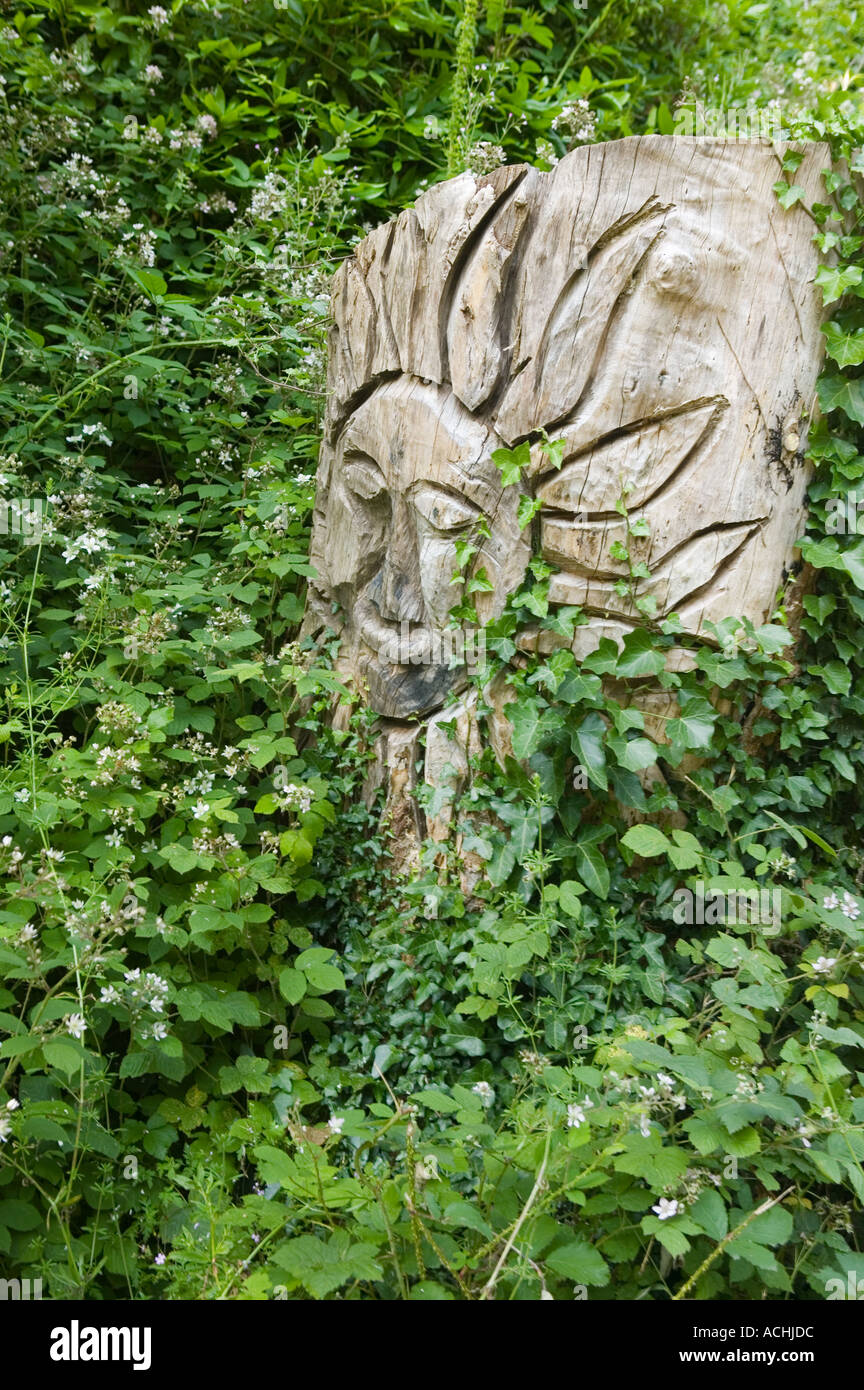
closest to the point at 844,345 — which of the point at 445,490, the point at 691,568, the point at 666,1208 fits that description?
the point at 691,568

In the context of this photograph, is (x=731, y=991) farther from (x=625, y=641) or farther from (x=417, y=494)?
(x=417, y=494)

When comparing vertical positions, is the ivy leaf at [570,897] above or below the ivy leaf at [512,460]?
below

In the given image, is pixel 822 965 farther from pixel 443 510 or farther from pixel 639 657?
pixel 443 510

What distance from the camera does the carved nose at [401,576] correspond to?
3.12 meters

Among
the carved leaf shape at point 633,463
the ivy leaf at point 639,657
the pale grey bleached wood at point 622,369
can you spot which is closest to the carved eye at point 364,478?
the pale grey bleached wood at point 622,369

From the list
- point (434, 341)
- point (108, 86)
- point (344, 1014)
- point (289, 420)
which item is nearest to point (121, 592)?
point (289, 420)

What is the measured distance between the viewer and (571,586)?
9.08ft

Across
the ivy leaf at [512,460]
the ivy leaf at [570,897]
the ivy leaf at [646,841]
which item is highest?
the ivy leaf at [512,460]

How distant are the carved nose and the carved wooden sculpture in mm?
116

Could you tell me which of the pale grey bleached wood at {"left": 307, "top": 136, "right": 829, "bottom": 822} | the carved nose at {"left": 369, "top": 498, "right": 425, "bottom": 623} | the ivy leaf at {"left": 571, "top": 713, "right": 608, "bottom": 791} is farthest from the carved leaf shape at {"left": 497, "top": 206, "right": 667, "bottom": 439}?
the ivy leaf at {"left": 571, "top": 713, "right": 608, "bottom": 791}

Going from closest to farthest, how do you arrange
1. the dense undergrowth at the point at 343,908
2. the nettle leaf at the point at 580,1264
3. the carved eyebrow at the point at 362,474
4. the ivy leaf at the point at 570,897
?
the nettle leaf at the point at 580,1264 → the dense undergrowth at the point at 343,908 → the ivy leaf at the point at 570,897 → the carved eyebrow at the point at 362,474

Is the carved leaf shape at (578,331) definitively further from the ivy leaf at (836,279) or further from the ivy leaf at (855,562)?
the ivy leaf at (855,562)

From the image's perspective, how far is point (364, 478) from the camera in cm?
328
